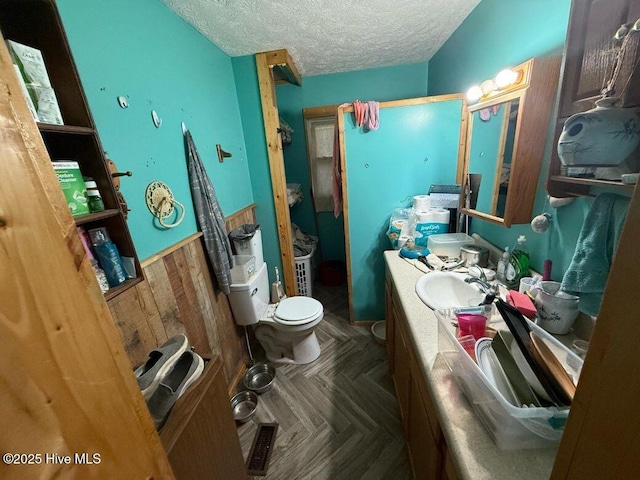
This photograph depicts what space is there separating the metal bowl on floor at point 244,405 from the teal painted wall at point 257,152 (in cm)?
99

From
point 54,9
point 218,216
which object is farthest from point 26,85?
point 218,216

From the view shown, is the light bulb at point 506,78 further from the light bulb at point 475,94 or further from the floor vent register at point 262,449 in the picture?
the floor vent register at point 262,449

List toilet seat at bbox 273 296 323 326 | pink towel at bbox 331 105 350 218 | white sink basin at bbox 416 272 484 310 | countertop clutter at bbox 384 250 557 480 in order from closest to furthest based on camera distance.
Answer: countertop clutter at bbox 384 250 557 480
white sink basin at bbox 416 272 484 310
toilet seat at bbox 273 296 323 326
pink towel at bbox 331 105 350 218

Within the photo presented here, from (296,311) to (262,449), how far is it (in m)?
0.80

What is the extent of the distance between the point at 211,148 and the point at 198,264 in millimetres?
751

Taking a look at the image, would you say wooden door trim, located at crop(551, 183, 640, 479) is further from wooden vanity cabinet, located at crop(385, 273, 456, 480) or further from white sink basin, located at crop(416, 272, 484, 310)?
white sink basin, located at crop(416, 272, 484, 310)

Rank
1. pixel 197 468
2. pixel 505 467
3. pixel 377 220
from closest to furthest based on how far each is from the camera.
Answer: pixel 505 467 → pixel 197 468 → pixel 377 220

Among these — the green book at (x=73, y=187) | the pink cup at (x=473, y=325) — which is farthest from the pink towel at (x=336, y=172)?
the green book at (x=73, y=187)

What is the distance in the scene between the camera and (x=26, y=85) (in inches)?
24.5

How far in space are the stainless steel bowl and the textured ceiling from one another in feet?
7.42

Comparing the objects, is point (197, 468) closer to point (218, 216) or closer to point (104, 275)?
point (104, 275)

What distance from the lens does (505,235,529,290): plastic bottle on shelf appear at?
1.14m

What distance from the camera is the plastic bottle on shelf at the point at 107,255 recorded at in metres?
0.81

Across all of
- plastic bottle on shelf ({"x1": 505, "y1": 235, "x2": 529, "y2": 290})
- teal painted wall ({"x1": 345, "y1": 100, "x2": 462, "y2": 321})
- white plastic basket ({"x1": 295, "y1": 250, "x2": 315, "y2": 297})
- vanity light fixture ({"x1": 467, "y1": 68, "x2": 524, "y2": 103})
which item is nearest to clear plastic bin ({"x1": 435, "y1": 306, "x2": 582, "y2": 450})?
plastic bottle on shelf ({"x1": 505, "y1": 235, "x2": 529, "y2": 290})
